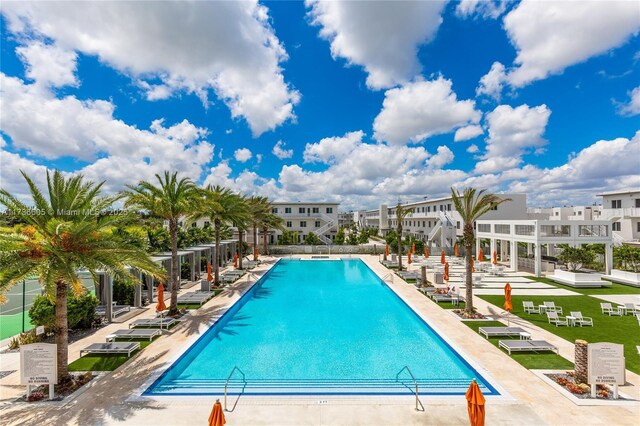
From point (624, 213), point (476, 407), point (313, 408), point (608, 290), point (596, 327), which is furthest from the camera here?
point (624, 213)

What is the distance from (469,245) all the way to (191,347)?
14032mm

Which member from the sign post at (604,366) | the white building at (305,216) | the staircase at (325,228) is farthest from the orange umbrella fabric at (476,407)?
the white building at (305,216)

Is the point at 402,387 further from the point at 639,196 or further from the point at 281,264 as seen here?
the point at 639,196

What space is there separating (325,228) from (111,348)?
44414 millimetres

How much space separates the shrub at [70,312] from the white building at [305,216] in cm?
4327

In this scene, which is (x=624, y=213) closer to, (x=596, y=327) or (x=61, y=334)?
(x=596, y=327)

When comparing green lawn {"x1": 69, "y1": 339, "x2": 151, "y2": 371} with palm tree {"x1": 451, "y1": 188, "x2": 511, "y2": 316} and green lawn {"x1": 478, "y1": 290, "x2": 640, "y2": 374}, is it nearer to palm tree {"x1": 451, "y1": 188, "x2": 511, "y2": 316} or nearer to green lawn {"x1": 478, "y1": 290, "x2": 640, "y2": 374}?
palm tree {"x1": 451, "y1": 188, "x2": 511, "y2": 316}

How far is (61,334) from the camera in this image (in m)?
9.23

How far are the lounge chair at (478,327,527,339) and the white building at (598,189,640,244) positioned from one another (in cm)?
3311

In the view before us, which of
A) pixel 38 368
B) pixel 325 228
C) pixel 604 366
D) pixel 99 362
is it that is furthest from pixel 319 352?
pixel 325 228

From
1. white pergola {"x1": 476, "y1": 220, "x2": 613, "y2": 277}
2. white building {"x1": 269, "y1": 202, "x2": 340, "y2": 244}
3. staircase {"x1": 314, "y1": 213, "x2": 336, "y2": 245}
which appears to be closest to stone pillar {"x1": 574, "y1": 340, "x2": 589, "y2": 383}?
white pergola {"x1": 476, "y1": 220, "x2": 613, "y2": 277}

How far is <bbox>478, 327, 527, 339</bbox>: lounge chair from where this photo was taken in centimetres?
1282

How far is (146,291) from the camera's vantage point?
66.0 feet

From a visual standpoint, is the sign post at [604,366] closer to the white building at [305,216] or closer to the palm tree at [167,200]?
the palm tree at [167,200]
